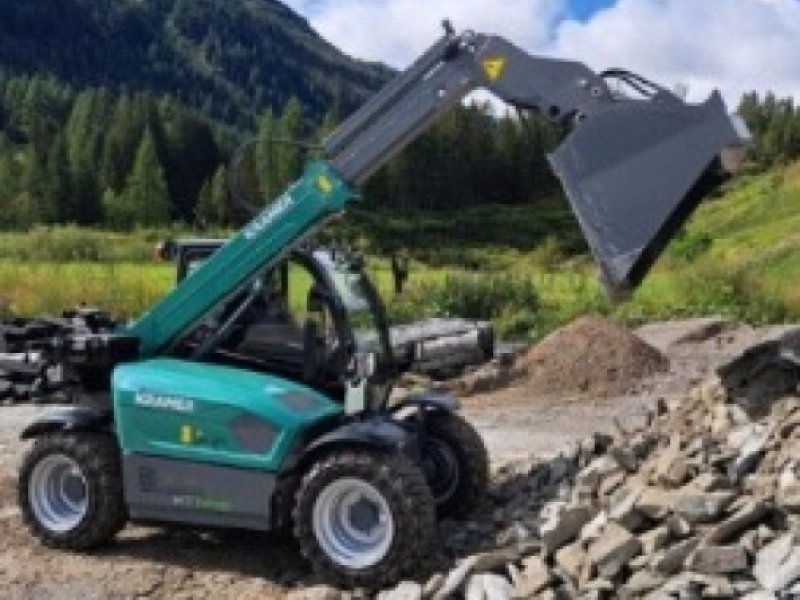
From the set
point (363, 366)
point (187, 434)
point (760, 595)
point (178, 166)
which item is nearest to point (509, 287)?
point (363, 366)

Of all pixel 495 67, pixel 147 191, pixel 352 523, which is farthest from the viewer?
pixel 147 191

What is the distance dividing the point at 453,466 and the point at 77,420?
8.95ft

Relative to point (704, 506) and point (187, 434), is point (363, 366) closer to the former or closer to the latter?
point (187, 434)

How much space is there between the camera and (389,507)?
8.64 metres

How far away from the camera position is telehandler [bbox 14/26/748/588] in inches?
333

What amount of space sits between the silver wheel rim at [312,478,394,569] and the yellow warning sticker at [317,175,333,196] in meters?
1.94

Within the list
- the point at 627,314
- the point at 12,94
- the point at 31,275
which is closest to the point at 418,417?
the point at 627,314

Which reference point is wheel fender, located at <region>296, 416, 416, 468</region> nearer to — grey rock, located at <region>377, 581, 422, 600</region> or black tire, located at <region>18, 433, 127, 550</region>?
grey rock, located at <region>377, 581, 422, 600</region>

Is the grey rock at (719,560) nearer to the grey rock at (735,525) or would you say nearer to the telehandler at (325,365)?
the grey rock at (735,525)

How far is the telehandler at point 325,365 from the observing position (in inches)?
333

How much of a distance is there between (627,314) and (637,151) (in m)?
19.6

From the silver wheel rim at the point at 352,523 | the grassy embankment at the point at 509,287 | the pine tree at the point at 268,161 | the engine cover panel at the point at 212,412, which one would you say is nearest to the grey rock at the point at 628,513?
the silver wheel rim at the point at 352,523

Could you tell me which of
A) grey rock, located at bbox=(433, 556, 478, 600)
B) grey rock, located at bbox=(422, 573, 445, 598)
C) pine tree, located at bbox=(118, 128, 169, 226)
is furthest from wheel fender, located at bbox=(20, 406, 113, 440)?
pine tree, located at bbox=(118, 128, 169, 226)

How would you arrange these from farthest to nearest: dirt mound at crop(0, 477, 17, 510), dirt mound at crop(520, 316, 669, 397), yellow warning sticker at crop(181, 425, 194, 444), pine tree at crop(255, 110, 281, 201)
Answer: pine tree at crop(255, 110, 281, 201)
dirt mound at crop(520, 316, 669, 397)
dirt mound at crop(0, 477, 17, 510)
yellow warning sticker at crop(181, 425, 194, 444)
